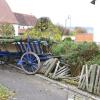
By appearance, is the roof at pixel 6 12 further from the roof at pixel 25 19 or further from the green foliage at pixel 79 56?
the green foliage at pixel 79 56

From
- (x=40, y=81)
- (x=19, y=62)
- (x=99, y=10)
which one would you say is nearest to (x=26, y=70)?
(x=19, y=62)

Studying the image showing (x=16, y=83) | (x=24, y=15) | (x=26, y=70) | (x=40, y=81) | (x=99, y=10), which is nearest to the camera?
(x=16, y=83)

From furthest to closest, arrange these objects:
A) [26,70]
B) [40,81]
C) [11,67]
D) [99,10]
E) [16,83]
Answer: [99,10], [11,67], [26,70], [40,81], [16,83]

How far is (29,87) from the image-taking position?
10195mm

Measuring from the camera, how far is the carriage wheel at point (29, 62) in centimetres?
1266

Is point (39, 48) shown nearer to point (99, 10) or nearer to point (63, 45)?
point (63, 45)

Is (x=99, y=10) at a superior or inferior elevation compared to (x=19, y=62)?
superior

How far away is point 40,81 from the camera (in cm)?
1148

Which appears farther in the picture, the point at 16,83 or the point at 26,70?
the point at 26,70

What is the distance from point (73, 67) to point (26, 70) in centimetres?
175

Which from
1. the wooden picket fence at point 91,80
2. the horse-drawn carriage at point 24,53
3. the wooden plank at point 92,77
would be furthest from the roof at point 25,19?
the wooden plank at point 92,77

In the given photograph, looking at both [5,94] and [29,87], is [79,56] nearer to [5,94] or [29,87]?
[29,87]

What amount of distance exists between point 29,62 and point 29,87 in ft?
8.67

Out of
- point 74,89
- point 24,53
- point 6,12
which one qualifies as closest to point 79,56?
point 24,53
